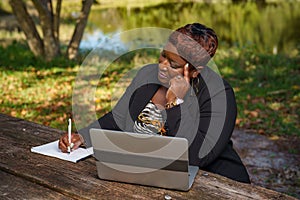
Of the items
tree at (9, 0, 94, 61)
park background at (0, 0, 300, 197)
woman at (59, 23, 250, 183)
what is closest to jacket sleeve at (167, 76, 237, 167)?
woman at (59, 23, 250, 183)

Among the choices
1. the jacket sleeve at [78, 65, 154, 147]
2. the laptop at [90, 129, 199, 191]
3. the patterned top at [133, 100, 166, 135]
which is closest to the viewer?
the laptop at [90, 129, 199, 191]

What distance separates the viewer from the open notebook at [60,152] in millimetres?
2327

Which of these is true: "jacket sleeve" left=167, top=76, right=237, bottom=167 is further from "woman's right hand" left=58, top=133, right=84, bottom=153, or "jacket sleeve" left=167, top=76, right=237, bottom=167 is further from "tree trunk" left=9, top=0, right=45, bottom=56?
"tree trunk" left=9, top=0, right=45, bottom=56

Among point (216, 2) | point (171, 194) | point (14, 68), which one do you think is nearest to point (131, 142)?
point (171, 194)

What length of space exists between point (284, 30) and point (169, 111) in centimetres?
1328

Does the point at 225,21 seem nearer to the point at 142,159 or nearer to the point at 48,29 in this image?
the point at 48,29

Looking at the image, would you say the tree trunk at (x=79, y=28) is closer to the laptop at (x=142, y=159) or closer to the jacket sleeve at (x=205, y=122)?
the jacket sleeve at (x=205, y=122)

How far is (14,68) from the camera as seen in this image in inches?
348

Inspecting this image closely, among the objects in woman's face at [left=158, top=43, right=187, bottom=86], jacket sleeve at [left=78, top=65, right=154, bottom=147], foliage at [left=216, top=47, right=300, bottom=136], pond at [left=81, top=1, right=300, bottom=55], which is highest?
woman's face at [left=158, top=43, right=187, bottom=86]

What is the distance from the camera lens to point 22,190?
194cm

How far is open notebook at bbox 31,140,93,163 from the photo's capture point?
2.33 m

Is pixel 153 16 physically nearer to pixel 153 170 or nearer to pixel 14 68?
pixel 14 68

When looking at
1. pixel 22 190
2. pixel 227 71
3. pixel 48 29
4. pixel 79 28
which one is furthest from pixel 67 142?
pixel 79 28

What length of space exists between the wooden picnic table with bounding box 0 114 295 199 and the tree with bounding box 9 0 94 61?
7.28m
